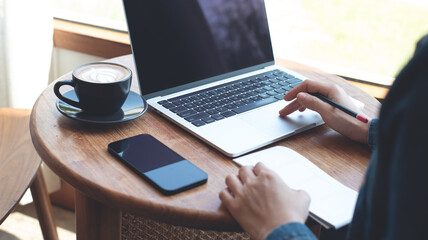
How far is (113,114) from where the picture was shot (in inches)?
34.4

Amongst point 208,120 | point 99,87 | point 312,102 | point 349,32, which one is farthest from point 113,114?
point 349,32

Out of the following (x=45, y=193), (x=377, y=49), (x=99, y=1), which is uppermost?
(x=99, y=1)

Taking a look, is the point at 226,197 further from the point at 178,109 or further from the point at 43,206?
the point at 43,206

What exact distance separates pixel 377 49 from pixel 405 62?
4.29 ft

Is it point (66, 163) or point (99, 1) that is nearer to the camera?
point (66, 163)

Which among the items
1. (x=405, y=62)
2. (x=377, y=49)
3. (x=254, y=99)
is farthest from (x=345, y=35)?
(x=405, y=62)

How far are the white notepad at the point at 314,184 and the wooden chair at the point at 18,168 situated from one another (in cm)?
61

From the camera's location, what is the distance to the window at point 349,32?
1.51m

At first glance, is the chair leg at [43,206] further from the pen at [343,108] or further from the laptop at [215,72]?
the pen at [343,108]

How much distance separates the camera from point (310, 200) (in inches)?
25.7

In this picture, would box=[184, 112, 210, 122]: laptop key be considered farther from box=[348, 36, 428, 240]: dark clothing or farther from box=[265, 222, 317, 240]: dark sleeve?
box=[348, 36, 428, 240]: dark clothing

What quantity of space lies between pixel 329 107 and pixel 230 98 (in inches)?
8.3

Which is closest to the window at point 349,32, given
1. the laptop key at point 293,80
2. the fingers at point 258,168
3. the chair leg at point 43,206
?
the laptop key at point 293,80

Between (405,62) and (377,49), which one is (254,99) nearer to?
(405,62)
